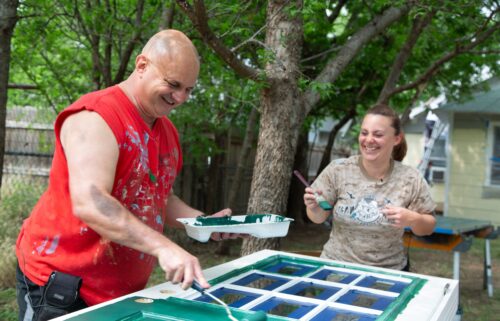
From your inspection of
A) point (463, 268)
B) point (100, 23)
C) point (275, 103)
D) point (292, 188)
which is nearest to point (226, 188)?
point (292, 188)

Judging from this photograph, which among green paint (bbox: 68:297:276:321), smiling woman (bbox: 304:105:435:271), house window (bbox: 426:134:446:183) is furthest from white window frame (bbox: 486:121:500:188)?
green paint (bbox: 68:297:276:321)

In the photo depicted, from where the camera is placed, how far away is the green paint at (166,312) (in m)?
1.61

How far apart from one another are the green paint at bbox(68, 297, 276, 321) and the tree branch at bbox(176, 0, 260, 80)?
6.27 ft

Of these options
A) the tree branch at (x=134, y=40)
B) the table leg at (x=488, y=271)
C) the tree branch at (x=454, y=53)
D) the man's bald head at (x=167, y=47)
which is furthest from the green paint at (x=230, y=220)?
the table leg at (x=488, y=271)

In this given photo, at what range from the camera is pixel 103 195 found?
172 centimetres

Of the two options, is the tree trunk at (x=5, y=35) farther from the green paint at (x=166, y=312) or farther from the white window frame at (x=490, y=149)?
the white window frame at (x=490, y=149)

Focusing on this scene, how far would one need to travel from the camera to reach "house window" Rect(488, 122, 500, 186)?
11.5 metres

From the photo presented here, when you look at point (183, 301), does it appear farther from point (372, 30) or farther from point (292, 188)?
point (292, 188)

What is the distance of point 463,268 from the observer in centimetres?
815

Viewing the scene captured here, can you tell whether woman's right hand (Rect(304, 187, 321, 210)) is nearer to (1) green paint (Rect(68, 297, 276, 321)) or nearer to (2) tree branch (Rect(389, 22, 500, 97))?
(1) green paint (Rect(68, 297, 276, 321))

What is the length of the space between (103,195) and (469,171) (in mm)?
11414

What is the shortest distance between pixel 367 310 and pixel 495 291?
Answer: 5.69 meters

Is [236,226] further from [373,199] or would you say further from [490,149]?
[490,149]

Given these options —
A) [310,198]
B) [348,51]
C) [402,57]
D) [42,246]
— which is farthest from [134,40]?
[42,246]
